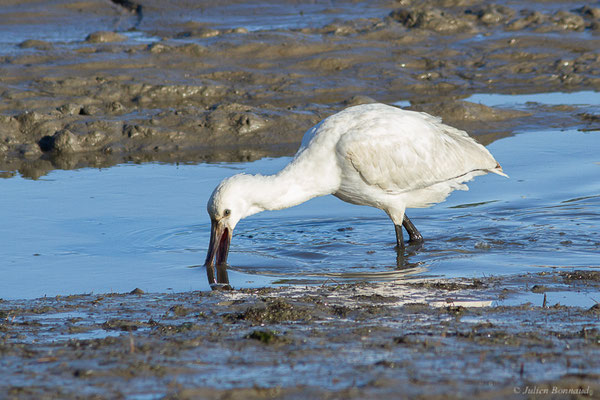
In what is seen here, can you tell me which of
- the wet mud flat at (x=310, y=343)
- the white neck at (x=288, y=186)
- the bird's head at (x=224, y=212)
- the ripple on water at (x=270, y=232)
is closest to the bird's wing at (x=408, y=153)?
the white neck at (x=288, y=186)

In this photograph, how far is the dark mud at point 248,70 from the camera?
39.3 ft

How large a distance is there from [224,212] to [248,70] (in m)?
7.55

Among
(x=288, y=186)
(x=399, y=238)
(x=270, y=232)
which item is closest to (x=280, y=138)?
(x=270, y=232)

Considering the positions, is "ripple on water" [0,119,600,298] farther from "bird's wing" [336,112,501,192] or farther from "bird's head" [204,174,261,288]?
"bird's wing" [336,112,501,192]

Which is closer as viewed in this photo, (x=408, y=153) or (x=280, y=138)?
(x=408, y=153)

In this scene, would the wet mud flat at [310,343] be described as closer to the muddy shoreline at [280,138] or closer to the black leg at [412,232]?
the muddy shoreline at [280,138]

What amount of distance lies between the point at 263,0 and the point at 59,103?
7362 millimetres

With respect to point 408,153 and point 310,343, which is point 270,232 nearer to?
point 408,153

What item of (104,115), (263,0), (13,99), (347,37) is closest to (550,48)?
(347,37)

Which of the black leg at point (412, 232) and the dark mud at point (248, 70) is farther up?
the dark mud at point (248, 70)

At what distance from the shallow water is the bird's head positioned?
0.40 ft

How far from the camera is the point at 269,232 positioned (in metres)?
8.56

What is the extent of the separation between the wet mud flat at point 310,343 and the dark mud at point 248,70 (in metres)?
5.46

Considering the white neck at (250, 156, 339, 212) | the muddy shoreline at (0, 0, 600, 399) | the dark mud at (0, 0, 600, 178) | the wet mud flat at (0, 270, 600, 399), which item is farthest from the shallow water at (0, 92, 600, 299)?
the dark mud at (0, 0, 600, 178)
